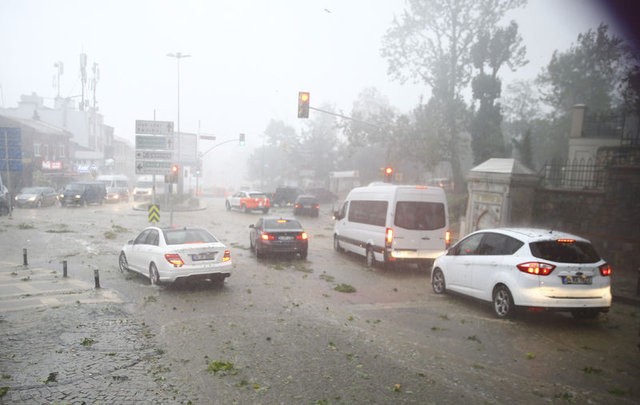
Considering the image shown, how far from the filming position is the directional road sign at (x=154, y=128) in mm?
18016

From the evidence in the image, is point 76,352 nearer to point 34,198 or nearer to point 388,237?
point 388,237

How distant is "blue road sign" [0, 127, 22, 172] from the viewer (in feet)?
75.4

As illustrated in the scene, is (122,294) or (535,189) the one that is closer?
(122,294)

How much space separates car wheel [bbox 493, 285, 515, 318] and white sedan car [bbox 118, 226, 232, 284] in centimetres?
605

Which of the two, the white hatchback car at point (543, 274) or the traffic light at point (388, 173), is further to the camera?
the traffic light at point (388, 173)

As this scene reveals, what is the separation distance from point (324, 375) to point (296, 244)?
967cm

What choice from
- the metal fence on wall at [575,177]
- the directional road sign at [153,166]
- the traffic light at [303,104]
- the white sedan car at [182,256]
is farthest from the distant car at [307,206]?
the white sedan car at [182,256]

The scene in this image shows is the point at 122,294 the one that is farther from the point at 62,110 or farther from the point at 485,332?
the point at 62,110

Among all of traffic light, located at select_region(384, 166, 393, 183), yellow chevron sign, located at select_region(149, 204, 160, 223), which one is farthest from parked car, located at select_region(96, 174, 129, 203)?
traffic light, located at select_region(384, 166, 393, 183)

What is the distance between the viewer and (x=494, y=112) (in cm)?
3375

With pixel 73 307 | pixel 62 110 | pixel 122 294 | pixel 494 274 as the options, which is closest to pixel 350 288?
pixel 494 274

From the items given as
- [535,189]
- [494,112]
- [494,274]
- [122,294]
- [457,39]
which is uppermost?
[457,39]

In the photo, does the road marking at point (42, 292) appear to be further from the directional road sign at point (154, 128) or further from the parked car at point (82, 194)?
the parked car at point (82, 194)

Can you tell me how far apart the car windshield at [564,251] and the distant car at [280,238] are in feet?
28.1
